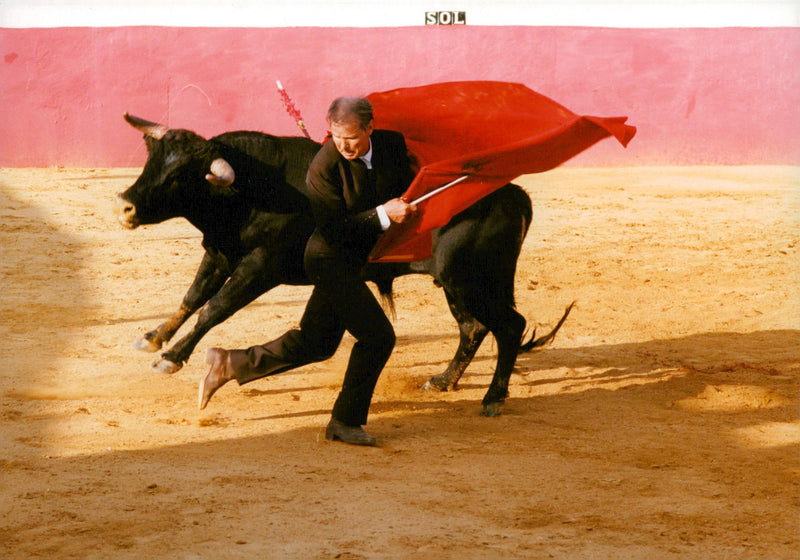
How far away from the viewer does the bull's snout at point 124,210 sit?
612 cm

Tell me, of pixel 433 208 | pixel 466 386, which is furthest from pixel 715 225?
pixel 433 208

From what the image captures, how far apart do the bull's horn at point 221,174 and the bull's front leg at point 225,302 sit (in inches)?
16.8

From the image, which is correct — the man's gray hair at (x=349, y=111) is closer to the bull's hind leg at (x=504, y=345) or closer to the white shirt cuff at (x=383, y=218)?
the white shirt cuff at (x=383, y=218)

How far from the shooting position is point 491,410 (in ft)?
19.4

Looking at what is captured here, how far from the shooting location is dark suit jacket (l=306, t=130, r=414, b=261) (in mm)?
5004

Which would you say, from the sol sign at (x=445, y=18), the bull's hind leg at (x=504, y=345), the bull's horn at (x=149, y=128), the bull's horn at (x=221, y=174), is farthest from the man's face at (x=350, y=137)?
the sol sign at (x=445, y=18)

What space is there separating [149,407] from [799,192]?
9.39 m

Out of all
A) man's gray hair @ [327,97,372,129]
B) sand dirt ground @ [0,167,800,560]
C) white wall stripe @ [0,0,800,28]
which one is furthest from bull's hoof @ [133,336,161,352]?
white wall stripe @ [0,0,800,28]

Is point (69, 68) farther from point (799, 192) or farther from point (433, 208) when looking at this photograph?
point (433, 208)

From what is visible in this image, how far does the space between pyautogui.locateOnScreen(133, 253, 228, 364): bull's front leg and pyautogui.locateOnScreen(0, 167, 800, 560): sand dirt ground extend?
0.83ft

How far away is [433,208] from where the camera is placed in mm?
5516

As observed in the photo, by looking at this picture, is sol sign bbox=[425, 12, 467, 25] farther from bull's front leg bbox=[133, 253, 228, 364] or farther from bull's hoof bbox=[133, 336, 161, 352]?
bull's hoof bbox=[133, 336, 161, 352]

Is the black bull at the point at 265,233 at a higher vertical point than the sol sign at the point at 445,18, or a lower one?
lower

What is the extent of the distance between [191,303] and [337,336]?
50.3 inches
